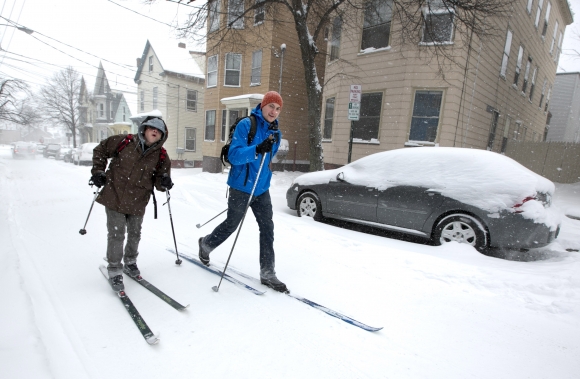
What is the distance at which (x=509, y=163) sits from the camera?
→ 15.1 feet

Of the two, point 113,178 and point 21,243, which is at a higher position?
point 113,178

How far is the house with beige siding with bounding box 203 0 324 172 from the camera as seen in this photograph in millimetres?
15367

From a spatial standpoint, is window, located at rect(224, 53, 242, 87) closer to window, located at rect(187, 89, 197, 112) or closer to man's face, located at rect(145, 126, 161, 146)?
window, located at rect(187, 89, 197, 112)

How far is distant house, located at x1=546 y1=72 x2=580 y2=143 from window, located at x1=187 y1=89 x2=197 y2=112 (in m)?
33.1

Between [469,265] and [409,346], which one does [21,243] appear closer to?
[409,346]

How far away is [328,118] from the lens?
14.0 m

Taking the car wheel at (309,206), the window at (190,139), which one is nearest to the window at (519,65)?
the car wheel at (309,206)

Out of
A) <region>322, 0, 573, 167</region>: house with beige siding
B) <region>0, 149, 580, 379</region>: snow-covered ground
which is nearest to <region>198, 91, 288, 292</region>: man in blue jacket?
<region>0, 149, 580, 379</region>: snow-covered ground

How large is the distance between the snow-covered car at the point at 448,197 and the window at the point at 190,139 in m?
19.8

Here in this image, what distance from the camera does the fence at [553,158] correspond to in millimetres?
10875

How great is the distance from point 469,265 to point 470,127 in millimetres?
9512

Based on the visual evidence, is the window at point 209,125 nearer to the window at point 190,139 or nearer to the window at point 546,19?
the window at point 190,139

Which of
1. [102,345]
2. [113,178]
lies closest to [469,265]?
[102,345]

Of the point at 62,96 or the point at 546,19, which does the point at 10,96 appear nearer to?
the point at 62,96
